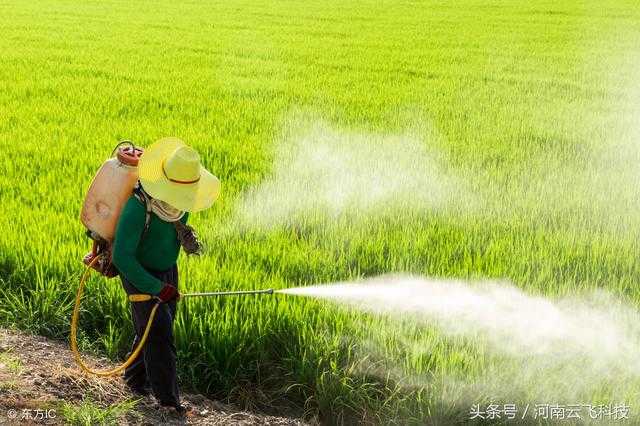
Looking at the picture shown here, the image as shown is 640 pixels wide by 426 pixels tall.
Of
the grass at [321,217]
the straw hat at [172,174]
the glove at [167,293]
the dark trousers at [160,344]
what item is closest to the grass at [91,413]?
the dark trousers at [160,344]

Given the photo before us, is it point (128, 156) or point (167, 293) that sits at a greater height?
point (128, 156)

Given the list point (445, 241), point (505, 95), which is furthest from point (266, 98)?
point (445, 241)

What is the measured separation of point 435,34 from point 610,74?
5676 millimetres

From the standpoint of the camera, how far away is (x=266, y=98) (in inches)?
368

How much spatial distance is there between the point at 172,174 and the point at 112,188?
234mm

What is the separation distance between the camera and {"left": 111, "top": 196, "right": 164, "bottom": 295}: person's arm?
104 inches

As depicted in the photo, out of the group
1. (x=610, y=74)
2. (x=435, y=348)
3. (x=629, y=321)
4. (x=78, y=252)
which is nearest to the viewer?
(x=435, y=348)

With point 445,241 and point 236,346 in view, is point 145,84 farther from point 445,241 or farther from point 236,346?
point 236,346

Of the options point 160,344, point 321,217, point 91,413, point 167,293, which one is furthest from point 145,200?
point 321,217

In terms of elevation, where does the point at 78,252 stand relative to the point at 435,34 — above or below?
below

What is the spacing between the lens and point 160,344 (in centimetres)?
292

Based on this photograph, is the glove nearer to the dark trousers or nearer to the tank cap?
the dark trousers

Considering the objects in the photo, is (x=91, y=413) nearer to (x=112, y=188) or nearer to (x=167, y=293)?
(x=167, y=293)

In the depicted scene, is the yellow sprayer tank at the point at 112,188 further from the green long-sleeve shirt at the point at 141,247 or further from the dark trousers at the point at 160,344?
the dark trousers at the point at 160,344
